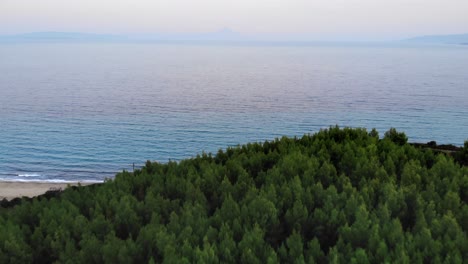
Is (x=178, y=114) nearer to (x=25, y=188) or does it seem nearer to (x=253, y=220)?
(x=25, y=188)

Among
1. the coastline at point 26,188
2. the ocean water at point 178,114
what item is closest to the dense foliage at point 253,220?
the coastline at point 26,188

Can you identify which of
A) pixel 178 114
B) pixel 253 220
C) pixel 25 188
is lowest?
pixel 25 188

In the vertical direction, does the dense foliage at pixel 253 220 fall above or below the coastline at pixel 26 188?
above

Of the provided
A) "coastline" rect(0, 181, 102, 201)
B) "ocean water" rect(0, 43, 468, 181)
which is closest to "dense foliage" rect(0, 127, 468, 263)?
"coastline" rect(0, 181, 102, 201)

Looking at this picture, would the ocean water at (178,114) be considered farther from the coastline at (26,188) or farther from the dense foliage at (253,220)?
the dense foliage at (253,220)

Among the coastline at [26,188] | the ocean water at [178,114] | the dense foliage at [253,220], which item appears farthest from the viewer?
the ocean water at [178,114]

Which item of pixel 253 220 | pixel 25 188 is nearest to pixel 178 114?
pixel 25 188

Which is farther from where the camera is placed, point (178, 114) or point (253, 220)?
point (178, 114)
